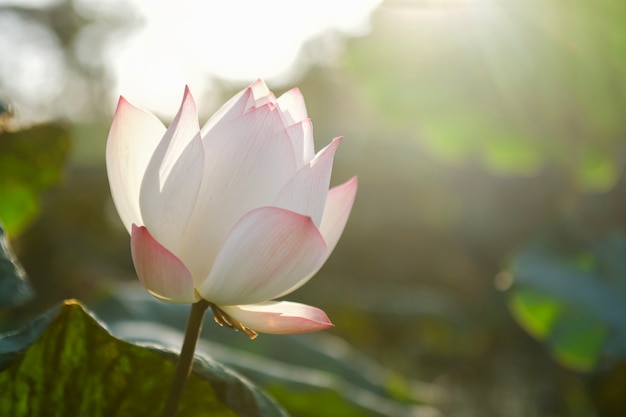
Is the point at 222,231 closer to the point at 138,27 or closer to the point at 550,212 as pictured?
the point at 550,212

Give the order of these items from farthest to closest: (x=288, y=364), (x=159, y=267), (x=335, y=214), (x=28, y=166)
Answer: (x=288, y=364), (x=28, y=166), (x=335, y=214), (x=159, y=267)

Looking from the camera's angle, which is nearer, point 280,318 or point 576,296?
point 280,318

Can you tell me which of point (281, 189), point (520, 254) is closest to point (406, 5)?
point (520, 254)

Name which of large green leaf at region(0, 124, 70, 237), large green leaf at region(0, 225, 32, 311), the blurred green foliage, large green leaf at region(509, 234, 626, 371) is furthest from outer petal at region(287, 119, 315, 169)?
the blurred green foliage

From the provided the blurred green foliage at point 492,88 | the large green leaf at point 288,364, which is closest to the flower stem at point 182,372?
the large green leaf at point 288,364

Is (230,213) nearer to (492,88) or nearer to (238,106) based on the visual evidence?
(238,106)

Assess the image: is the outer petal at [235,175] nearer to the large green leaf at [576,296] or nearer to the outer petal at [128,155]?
the outer petal at [128,155]

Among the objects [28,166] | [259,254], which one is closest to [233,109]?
[259,254]
